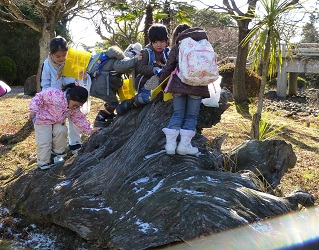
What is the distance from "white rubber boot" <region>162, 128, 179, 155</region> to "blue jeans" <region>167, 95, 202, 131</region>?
10 cm

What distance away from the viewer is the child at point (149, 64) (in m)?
4.54

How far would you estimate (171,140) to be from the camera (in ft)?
12.3

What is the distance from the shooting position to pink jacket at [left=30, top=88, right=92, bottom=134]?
441 centimetres

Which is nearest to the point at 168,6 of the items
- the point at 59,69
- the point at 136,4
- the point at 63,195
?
the point at 136,4

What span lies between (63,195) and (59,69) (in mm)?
1663

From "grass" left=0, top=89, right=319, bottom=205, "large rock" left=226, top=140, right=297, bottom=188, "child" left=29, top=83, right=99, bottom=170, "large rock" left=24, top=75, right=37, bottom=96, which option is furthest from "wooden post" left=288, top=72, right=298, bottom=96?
"child" left=29, top=83, right=99, bottom=170

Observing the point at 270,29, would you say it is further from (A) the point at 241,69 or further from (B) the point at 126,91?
(A) the point at 241,69

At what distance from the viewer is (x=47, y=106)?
14.8 ft

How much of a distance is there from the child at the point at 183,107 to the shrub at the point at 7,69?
19.1m

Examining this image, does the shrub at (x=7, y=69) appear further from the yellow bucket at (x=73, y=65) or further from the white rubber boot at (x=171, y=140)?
the white rubber boot at (x=171, y=140)

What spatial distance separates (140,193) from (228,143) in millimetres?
4122

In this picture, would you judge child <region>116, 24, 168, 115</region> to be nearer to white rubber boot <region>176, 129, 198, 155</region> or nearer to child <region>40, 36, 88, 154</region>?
child <region>40, 36, 88, 154</region>

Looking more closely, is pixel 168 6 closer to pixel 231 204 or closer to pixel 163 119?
pixel 163 119

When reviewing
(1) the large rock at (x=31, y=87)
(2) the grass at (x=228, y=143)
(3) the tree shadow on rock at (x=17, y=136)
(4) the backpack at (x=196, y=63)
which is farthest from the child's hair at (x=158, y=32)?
(1) the large rock at (x=31, y=87)
